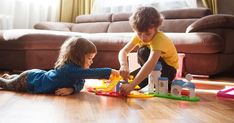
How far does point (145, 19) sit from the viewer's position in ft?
5.98

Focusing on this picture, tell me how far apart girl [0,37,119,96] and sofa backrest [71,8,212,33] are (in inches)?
77.7

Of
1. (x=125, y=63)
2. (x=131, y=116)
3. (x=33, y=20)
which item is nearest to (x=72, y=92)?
(x=125, y=63)

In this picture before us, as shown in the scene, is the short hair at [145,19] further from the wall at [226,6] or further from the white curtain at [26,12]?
the white curtain at [26,12]

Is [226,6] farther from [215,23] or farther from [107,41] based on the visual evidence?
[107,41]

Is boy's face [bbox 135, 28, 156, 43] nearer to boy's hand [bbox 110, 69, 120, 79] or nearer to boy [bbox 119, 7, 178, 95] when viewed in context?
boy [bbox 119, 7, 178, 95]

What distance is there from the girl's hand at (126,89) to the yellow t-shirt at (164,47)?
0.87ft

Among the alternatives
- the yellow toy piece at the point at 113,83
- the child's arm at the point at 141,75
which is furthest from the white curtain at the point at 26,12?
the child's arm at the point at 141,75

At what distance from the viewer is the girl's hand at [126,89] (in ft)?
5.71

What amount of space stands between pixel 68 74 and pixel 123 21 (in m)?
2.42

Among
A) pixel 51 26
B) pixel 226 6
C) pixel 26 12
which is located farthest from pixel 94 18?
pixel 226 6

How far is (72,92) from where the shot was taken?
1.83 metres

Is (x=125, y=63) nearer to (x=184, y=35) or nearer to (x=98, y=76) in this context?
(x=98, y=76)

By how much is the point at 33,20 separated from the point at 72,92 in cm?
273

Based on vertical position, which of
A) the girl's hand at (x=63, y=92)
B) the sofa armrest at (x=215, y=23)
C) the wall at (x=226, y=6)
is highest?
the wall at (x=226, y=6)
